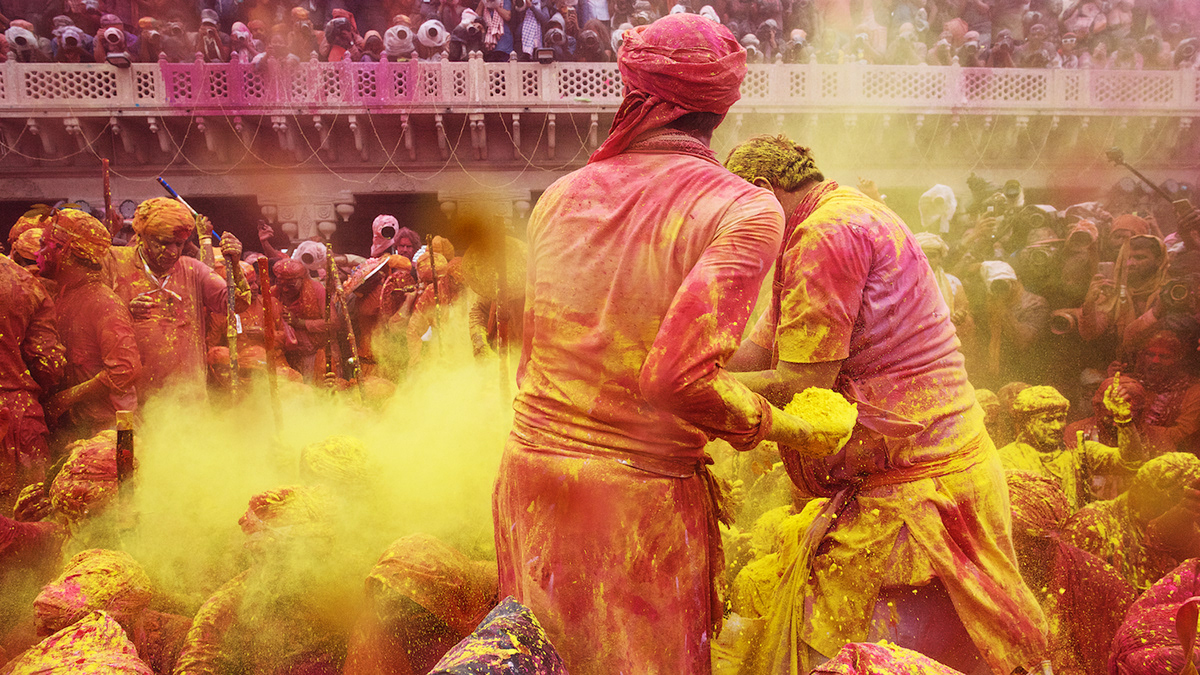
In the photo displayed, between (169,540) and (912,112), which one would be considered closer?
(169,540)

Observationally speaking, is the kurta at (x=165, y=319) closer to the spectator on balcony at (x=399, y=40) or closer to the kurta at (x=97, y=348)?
the kurta at (x=97, y=348)

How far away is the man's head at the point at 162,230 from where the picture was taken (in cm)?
557

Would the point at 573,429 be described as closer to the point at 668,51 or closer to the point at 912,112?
the point at 668,51

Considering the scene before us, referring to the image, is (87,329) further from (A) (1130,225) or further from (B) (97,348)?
(A) (1130,225)

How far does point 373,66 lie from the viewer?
14609mm

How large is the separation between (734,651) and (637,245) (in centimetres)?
179

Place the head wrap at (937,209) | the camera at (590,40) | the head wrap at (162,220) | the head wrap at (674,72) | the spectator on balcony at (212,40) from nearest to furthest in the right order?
the head wrap at (674,72), the head wrap at (162,220), the head wrap at (937,209), the spectator on balcony at (212,40), the camera at (590,40)

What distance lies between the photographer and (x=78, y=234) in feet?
16.7

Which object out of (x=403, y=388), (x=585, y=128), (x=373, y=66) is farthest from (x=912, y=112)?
(x=403, y=388)

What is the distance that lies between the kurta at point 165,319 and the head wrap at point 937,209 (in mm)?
9882

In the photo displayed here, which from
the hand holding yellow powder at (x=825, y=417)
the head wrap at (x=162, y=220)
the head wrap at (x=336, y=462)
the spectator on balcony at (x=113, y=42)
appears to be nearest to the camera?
the hand holding yellow powder at (x=825, y=417)

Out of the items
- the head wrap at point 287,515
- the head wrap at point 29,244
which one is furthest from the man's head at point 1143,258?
the head wrap at point 29,244

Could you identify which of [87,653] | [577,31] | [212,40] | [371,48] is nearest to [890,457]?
[87,653]

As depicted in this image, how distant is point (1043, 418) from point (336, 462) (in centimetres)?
410
